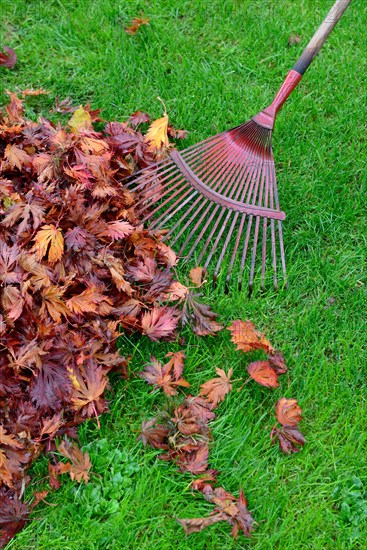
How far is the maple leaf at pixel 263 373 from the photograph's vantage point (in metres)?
2.38

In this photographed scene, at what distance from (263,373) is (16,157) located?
1372 mm

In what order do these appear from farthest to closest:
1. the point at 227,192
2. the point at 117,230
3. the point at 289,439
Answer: the point at 227,192
the point at 117,230
the point at 289,439

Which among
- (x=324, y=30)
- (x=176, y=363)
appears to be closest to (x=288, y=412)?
(x=176, y=363)

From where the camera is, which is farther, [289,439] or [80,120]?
[80,120]

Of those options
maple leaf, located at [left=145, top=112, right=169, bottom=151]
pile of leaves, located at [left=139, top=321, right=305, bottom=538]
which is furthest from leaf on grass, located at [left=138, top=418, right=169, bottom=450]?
maple leaf, located at [left=145, top=112, right=169, bottom=151]

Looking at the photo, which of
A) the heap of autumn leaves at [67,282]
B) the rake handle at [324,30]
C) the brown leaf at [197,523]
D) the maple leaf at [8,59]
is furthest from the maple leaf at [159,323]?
the maple leaf at [8,59]

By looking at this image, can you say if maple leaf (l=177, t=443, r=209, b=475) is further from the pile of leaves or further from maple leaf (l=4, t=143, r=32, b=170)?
maple leaf (l=4, t=143, r=32, b=170)

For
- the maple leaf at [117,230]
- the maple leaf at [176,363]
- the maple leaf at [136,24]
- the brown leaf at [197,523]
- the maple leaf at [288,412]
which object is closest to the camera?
the brown leaf at [197,523]

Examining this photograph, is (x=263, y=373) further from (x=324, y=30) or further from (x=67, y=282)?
(x=324, y=30)

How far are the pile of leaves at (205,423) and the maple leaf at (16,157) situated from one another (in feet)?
3.35

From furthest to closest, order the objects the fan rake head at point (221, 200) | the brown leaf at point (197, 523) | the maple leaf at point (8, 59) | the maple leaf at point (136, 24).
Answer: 1. the maple leaf at point (136, 24)
2. the maple leaf at point (8, 59)
3. the fan rake head at point (221, 200)
4. the brown leaf at point (197, 523)

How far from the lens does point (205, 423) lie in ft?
7.61

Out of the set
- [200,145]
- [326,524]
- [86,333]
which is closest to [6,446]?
[86,333]

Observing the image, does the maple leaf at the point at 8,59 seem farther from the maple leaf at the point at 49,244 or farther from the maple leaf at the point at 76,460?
the maple leaf at the point at 76,460
